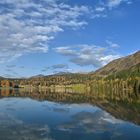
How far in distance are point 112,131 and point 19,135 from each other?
1124 cm

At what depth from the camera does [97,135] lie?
33.6 metres

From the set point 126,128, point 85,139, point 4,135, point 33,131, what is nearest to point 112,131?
point 126,128

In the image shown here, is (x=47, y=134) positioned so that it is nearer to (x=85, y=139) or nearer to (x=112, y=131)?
(x=85, y=139)

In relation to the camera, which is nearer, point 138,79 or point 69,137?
point 69,137

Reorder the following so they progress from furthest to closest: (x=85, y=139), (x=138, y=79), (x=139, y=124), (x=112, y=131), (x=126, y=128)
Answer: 1. (x=138, y=79)
2. (x=139, y=124)
3. (x=126, y=128)
4. (x=112, y=131)
5. (x=85, y=139)

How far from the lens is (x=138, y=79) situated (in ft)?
616

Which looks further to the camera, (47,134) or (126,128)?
(126,128)

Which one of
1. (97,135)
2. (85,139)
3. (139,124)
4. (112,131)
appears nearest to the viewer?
(85,139)

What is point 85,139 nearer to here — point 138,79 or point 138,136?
point 138,136

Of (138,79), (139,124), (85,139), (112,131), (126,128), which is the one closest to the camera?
(85,139)

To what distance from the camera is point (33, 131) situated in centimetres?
3456

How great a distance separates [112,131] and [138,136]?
3.97 metres

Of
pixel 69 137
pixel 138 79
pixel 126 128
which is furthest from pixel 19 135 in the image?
pixel 138 79

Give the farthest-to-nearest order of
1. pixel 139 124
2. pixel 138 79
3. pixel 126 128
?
pixel 138 79, pixel 139 124, pixel 126 128
